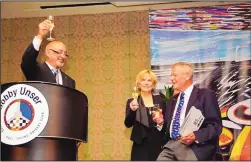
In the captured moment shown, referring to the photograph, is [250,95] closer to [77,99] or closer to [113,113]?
[113,113]

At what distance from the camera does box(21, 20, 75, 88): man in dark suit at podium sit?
3307 millimetres

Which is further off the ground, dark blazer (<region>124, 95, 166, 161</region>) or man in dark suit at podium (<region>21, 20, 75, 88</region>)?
man in dark suit at podium (<region>21, 20, 75, 88</region>)

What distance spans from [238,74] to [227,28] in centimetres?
70

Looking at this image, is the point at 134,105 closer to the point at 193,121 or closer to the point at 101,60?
the point at 193,121

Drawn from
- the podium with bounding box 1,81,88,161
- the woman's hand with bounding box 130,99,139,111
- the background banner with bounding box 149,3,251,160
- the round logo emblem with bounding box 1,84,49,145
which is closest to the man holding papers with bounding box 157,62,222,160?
the woman's hand with bounding box 130,99,139,111

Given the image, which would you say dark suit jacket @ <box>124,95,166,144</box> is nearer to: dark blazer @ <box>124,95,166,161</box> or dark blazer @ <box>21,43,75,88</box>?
dark blazer @ <box>124,95,166,161</box>

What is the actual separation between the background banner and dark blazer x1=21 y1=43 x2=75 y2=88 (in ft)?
8.05

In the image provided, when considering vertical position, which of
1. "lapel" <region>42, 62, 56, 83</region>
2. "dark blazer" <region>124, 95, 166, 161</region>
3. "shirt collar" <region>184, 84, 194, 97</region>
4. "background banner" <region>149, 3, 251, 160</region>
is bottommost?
"dark blazer" <region>124, 95, 166, 161</region>

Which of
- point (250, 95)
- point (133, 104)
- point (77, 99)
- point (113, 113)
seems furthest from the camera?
point (113, 113)

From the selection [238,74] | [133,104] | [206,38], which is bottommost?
[133,104]

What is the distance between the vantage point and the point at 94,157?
5984 mm

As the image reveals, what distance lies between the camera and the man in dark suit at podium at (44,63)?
3307 mm

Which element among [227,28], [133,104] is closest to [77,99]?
[133,104]

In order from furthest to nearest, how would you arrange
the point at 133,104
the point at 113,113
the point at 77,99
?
the point at 113,113 → the point at 133,104 → the point at 77,99
